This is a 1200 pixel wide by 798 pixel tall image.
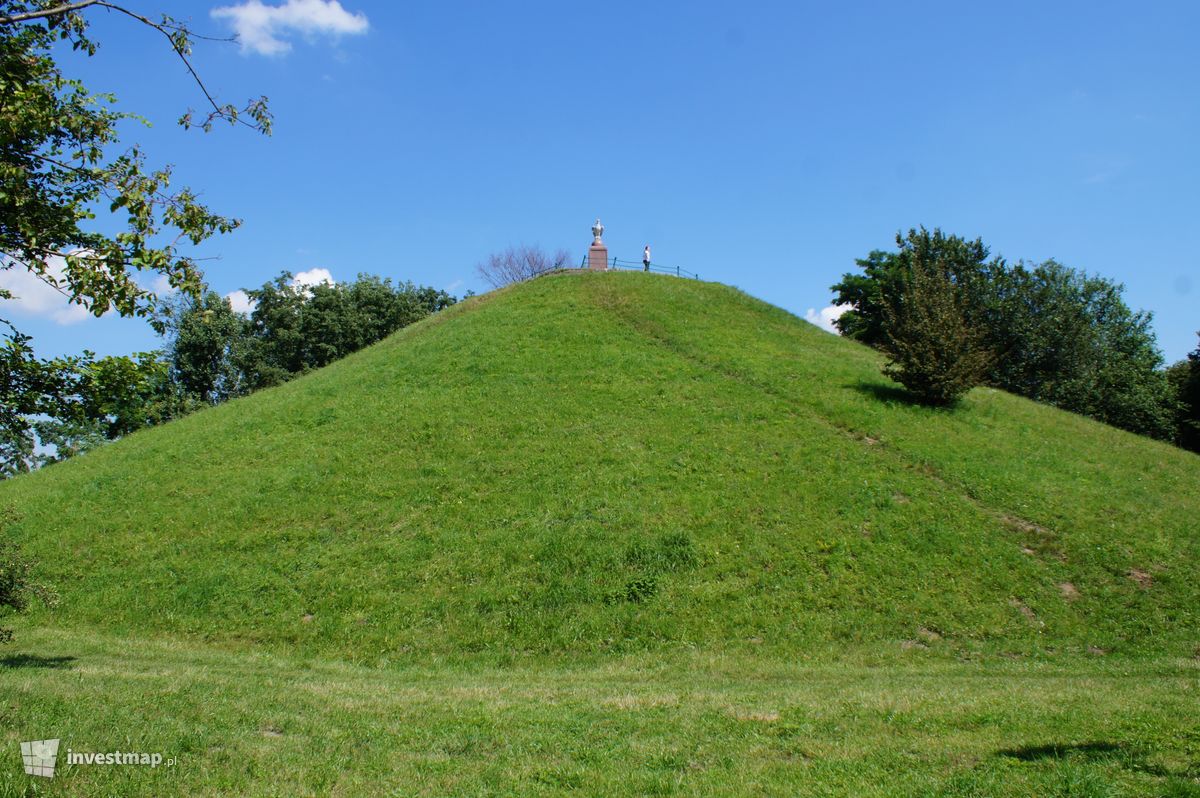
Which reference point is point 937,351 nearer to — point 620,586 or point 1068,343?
point 620,586

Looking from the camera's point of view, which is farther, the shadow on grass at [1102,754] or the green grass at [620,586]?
the green grass at [620,586]

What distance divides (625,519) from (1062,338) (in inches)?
1509

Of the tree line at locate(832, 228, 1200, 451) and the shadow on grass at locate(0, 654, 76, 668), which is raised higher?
the tree line at locate(832, 228, 1200, 451)

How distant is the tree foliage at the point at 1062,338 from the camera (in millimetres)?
43312

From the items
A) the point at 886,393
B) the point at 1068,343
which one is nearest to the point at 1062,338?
the point at 1068,343

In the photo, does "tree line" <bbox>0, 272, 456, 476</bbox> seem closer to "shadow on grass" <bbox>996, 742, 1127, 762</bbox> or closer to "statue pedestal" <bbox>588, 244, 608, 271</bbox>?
"statue pedestal" <bbox>588, 244, 608, 271</bbox>

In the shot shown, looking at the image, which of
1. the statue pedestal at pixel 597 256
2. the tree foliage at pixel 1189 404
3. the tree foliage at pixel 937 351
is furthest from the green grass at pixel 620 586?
the tree foliage at pixel 1189 404

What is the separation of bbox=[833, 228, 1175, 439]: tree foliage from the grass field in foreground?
117 ft

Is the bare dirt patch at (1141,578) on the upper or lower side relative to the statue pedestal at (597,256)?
lower

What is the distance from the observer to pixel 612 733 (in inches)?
329

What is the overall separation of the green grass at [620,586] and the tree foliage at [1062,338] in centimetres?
1654

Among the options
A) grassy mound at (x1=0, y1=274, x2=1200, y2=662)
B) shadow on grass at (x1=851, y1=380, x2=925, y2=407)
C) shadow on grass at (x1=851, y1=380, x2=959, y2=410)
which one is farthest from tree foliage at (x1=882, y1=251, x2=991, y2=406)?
grassy mound at (x1=0, y1=274, x2=1200, y2=662)

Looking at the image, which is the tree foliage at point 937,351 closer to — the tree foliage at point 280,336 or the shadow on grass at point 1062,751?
the shadow on grass at point 1062,751

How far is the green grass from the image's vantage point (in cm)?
727
